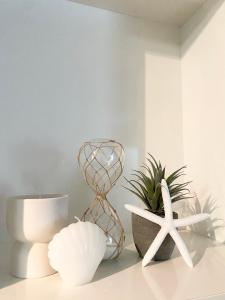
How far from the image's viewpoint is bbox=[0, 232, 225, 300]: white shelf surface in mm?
447

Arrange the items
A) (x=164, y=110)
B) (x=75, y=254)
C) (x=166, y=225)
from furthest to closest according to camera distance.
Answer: (x=164, y=110) → (x=166, y=225) → (x=75, y=254)

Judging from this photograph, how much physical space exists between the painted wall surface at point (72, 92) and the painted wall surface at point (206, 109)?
0.19ft

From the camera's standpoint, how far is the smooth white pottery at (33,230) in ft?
1.68

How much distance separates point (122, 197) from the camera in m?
0.85

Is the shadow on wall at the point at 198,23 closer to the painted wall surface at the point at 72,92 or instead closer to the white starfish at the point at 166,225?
the painted wall surface at the point at 72,92

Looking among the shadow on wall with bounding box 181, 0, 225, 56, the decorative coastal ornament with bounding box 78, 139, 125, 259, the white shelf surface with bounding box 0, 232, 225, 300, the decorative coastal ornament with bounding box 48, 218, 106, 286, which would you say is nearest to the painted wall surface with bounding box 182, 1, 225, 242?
the shadow on wall with bounding box 181, 0, 225, 56

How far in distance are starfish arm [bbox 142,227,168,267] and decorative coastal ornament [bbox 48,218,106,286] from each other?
121 mm

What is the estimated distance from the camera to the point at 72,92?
831 millimetres

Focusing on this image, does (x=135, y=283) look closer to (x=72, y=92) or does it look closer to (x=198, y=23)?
(x=72, y=92)

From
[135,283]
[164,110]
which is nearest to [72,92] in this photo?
[164,110]

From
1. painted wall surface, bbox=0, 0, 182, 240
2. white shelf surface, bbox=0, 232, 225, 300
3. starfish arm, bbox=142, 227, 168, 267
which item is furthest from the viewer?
painted wall surface, bbox=0, 0, 182, 240

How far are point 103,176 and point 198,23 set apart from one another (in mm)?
641

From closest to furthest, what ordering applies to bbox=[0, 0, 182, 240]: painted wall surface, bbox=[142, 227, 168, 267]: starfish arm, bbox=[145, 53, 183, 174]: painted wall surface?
1. bbox=[142, 227, 168, 267]: starfish arm
2. bbox=[0, 0, 182, 240]: painted wall surface
3. bbox=[145, 53, 183, 174]: painted wall surface

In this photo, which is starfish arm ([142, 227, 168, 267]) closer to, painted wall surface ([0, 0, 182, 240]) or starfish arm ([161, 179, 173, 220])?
starfish arm ([161, 179, 173, 220])
